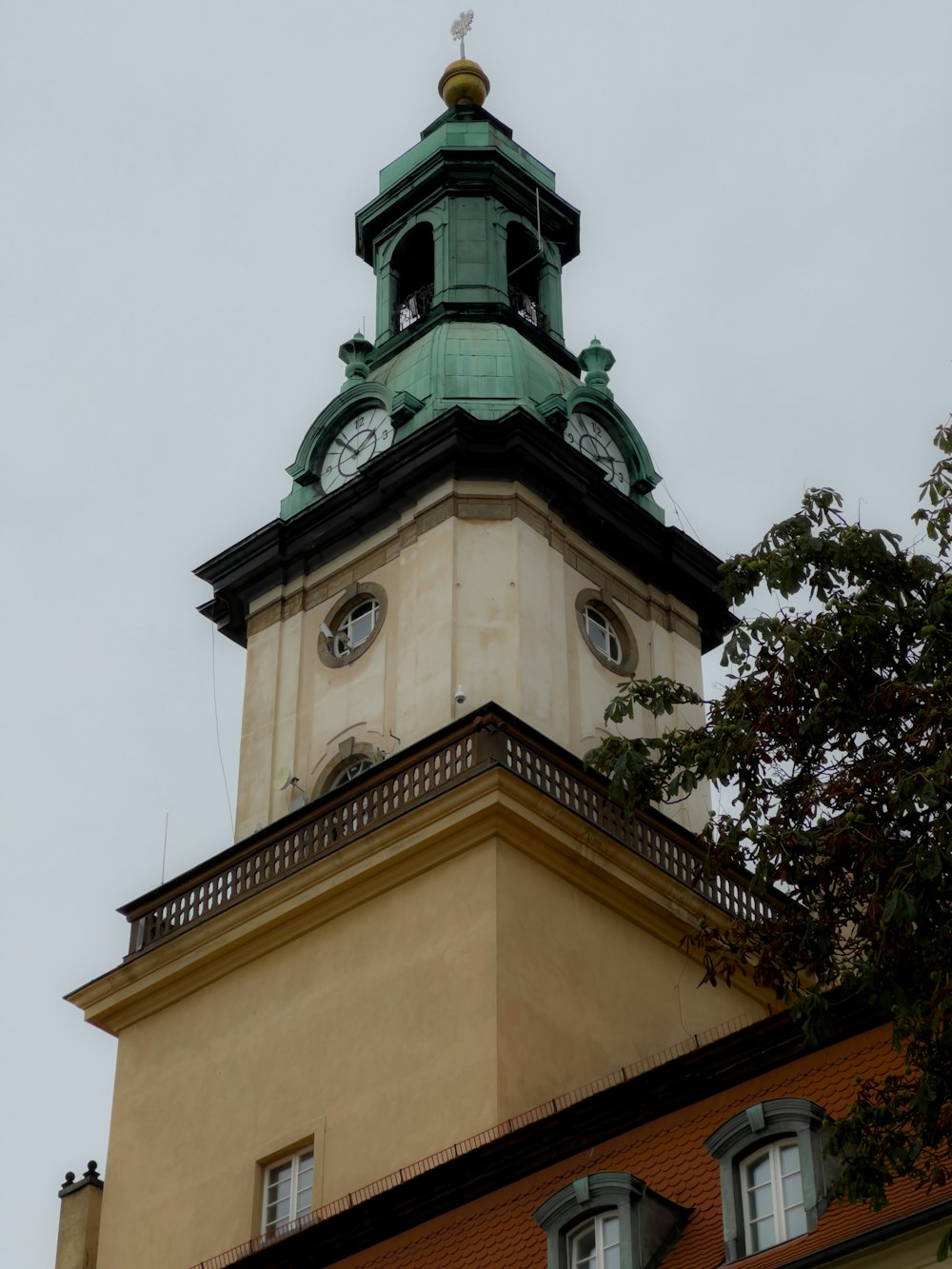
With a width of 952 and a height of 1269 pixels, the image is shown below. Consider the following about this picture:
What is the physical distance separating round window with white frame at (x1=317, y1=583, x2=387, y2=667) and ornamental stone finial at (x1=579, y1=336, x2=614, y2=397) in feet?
17.9

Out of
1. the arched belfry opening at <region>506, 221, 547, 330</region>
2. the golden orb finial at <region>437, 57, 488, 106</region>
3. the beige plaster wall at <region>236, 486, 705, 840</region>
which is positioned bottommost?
the beige plaster wall at <region>236, 486, 705, 840</region>

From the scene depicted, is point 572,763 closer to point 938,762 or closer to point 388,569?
point 388,569

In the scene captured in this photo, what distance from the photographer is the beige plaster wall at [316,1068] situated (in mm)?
27609

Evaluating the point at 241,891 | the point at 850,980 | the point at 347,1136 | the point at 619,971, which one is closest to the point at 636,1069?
the point at 619,971

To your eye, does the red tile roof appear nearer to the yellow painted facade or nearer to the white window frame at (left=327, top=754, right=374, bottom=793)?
the yellow painted facade

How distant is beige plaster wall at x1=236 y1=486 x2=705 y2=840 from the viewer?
3266 centimetres

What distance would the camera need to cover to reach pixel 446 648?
3278 cm

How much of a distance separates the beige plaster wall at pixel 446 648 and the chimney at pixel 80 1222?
17.3 feet

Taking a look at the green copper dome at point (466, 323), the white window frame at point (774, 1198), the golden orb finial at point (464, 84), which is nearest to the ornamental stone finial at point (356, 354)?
the green copper dome at point (466, 323)

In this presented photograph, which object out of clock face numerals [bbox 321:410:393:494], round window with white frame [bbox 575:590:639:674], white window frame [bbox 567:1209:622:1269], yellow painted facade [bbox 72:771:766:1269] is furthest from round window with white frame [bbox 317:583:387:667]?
white window frame [bbox 567:1209:622:1269]

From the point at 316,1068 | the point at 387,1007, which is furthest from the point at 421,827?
the point at 316,1068

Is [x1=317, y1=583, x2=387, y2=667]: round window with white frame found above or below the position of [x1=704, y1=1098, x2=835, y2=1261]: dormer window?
above

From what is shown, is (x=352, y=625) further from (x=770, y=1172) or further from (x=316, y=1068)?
(x=770, y=1172)

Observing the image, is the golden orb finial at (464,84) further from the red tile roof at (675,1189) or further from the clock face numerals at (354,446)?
the red tile roof at (675,1189)
